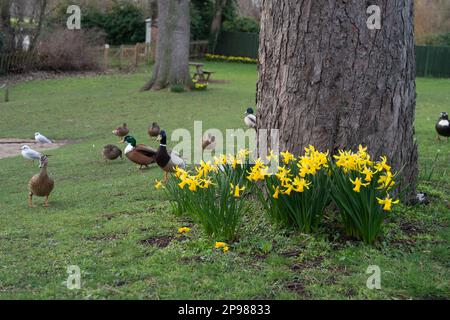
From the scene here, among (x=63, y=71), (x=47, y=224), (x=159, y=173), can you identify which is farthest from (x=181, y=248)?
(x=63, y=71)

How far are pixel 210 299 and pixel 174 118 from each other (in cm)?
1552

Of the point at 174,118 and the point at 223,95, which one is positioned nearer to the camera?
the point at 174,118

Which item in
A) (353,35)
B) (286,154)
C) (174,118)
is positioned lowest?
(174,118)

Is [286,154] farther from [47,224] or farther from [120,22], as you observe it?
[120,22]

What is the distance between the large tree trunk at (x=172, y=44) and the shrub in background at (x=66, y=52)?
32.8 ft

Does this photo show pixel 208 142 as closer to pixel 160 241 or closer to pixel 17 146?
pixel 17 146

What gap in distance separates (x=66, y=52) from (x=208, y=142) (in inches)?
953

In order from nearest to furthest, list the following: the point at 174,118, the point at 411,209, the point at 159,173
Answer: the point at 411,209 → the point at 159,173 → the point at 174,118

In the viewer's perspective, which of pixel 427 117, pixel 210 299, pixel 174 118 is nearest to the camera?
pixel 210 299

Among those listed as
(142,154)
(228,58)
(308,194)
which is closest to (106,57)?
(228,58)

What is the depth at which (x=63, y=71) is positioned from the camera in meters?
34.9

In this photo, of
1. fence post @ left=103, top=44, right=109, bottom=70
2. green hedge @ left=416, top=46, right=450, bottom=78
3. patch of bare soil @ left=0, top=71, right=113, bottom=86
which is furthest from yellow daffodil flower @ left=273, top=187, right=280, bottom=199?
green hedge @ left=416, top=46, right=450, bottom=78

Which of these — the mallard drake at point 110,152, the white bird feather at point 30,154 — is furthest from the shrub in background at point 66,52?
the mallard drake at point 110,152

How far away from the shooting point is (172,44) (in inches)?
1025
